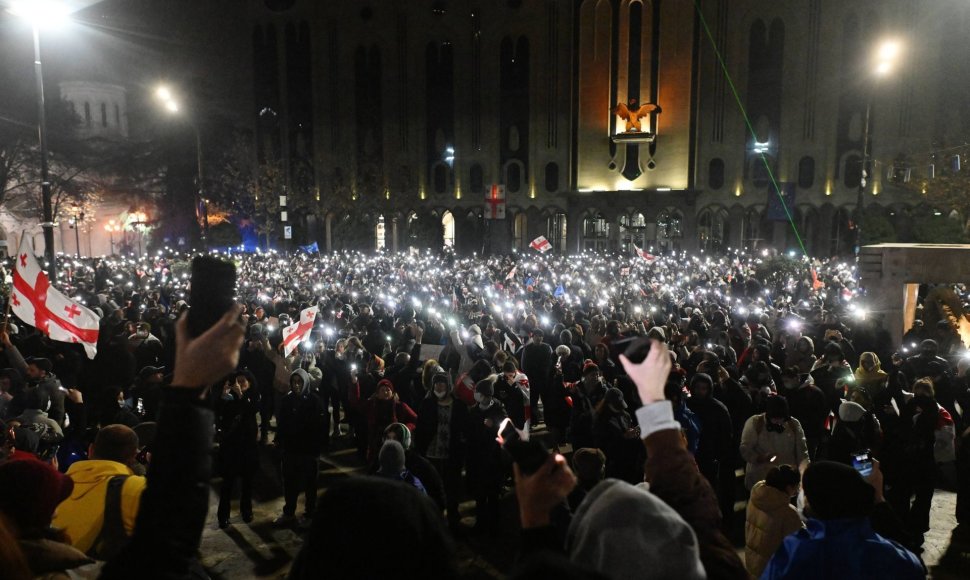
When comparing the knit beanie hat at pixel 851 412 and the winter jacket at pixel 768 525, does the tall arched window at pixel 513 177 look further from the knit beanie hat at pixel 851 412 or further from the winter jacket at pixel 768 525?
the winter jacket at pixel 768 525

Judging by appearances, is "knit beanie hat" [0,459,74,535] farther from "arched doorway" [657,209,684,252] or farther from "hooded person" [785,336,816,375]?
"arched doorway" [657,209,684,252]

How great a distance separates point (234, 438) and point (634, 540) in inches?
230

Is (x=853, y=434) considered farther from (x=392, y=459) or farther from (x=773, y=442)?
(x=392, y=459)

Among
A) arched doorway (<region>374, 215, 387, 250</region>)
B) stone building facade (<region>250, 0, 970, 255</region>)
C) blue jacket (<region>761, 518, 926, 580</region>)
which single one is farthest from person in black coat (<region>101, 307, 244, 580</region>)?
arched doorway (<region>374, 215, 387, 250</region>)

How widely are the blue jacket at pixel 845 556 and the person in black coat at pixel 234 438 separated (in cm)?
540

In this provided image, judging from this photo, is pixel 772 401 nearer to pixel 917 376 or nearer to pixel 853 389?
pixel 853 389

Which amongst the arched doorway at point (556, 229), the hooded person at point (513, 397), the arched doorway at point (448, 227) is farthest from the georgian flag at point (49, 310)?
the arched doorway at point (448, 227)

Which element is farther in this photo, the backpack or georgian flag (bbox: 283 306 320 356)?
georgian flag (bbox: 283 306 320 356)

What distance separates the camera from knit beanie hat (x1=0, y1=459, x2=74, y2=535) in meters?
2.15

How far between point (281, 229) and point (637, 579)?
47.5 m

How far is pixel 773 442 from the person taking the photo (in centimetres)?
593

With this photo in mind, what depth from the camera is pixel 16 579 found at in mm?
1703

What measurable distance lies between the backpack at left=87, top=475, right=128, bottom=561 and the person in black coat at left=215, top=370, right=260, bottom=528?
332cm

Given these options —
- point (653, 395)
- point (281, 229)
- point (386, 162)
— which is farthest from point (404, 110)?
point (653, 395)
